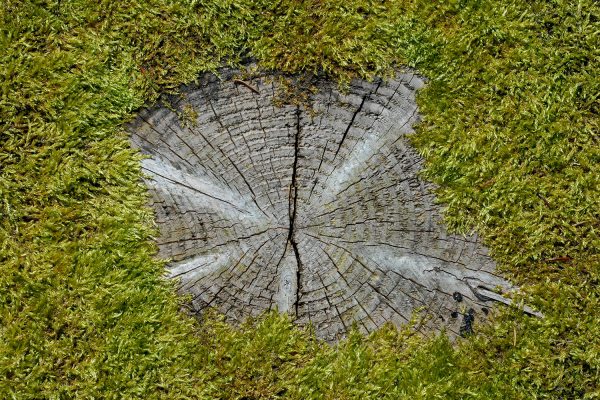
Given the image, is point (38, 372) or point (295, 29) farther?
point (295, 29)

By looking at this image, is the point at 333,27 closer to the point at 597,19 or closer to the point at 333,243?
the point at 333,243

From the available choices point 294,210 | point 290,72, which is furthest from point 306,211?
point 290,72

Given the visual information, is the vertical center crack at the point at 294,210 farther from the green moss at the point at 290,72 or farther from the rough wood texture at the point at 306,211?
the green moss at the point at 290,72

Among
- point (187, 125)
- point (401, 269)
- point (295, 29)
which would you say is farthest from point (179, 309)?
point (295, 29)

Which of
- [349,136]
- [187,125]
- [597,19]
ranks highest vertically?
[187,125]

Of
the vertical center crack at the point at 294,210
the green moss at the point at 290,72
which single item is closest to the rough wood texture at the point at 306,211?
the vertical center crack at the point at 294,210
